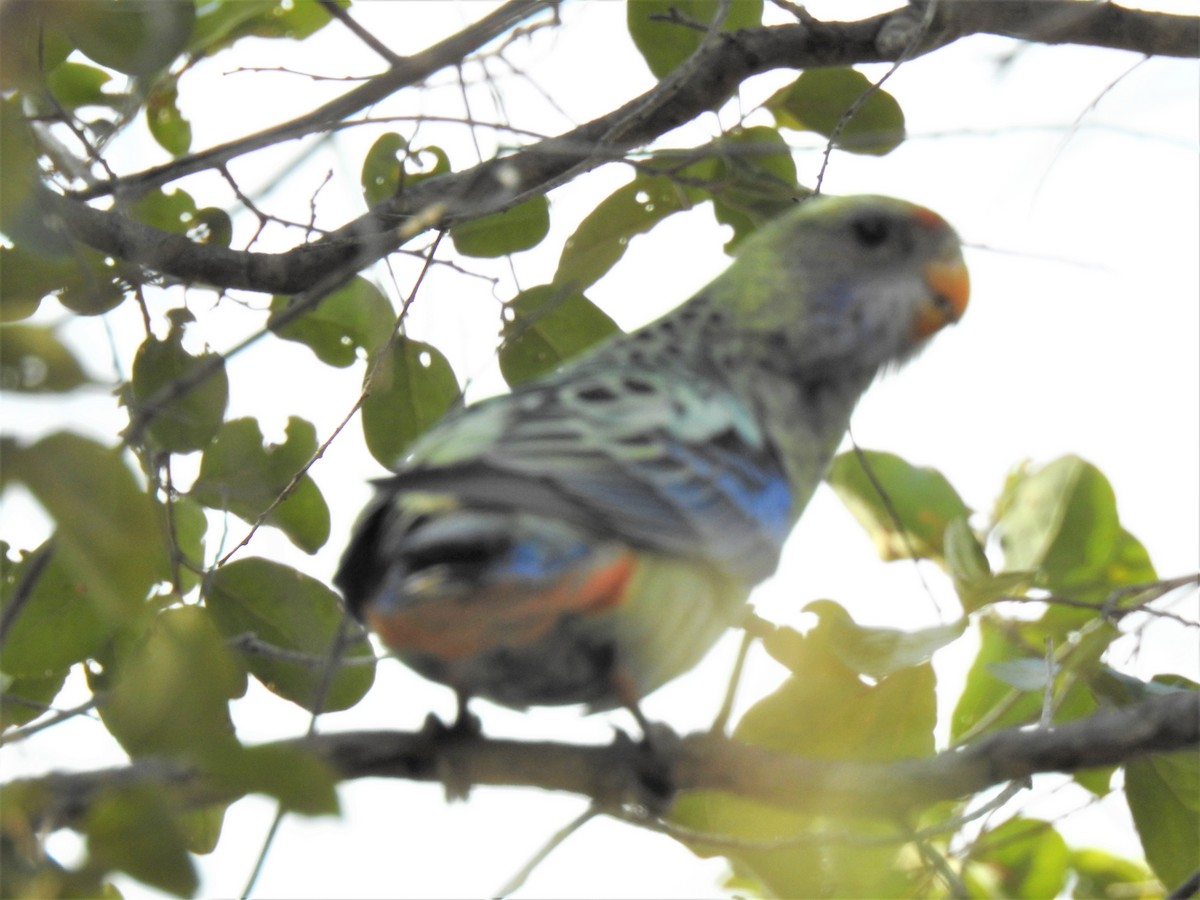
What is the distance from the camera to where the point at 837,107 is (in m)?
4.25

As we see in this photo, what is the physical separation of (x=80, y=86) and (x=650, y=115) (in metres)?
1.85

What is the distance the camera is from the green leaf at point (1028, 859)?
4094mm

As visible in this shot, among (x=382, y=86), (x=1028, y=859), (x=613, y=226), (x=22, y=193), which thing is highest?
(x=613, y=226)

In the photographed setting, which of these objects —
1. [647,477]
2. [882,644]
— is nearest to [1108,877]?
[882,644]

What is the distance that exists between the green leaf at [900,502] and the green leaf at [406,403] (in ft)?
4.21

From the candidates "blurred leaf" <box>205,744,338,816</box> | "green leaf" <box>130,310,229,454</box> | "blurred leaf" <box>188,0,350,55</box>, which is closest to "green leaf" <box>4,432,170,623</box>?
"blurred leaf" <box>205,744,338,816</box>

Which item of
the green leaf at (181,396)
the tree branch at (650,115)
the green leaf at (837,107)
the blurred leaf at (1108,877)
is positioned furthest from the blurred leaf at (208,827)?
the blurred leaf at (1108,877)

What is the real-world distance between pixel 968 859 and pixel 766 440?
4.62 ft

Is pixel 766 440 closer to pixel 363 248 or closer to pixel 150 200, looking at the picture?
pixel 363 248

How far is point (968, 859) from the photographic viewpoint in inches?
156

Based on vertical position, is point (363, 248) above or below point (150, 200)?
below

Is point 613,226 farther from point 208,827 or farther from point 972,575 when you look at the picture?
point 208,827

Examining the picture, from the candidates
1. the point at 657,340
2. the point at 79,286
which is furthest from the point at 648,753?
the point at 79,286

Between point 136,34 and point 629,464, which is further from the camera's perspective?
point 629,464
